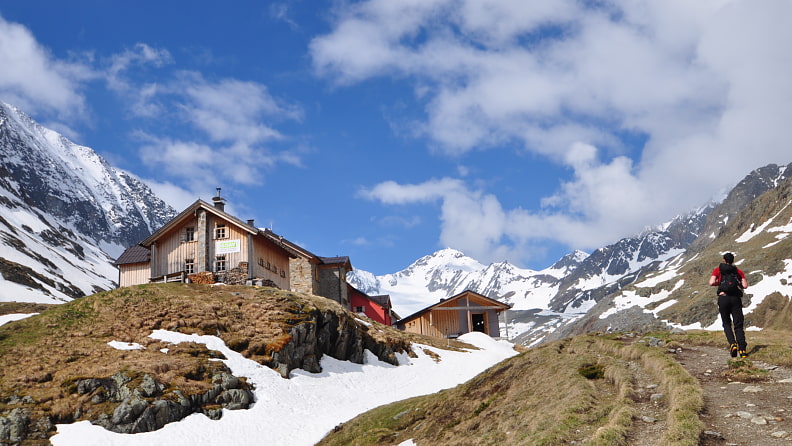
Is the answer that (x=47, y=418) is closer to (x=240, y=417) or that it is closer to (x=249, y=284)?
(x=240, y=417)

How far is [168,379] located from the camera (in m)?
26.5

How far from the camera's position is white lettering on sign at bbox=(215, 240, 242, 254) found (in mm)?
47312

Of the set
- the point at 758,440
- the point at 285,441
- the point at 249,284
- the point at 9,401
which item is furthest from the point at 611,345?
the point at 249,284

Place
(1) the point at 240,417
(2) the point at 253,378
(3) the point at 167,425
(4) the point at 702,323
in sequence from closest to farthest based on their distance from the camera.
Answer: (3) the point at 167,425, (1) the point at 240,417, (2) the point at 253,378, (4) the point at 702,323

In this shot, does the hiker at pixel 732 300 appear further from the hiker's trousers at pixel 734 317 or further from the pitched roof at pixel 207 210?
the pitched roof at pixel 207 210

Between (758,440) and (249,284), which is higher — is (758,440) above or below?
below

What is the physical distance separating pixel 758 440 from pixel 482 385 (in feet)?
37.0

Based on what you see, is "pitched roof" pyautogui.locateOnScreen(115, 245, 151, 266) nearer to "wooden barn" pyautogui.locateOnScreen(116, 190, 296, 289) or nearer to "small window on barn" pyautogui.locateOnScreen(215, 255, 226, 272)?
"wooden barn" pyautogui.locateOnScreen(116, 190, 296, 289)

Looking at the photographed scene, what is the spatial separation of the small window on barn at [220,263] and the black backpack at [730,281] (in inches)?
1536

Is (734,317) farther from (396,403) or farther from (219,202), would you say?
(219,202)

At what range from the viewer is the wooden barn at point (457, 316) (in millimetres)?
64062

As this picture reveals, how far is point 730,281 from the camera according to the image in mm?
15391

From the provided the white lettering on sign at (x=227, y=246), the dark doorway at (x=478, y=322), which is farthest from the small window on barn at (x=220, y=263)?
the dark doorway at (x=478, y=322)

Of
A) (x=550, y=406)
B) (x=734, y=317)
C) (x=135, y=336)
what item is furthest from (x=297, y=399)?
(x=734, y=317)
